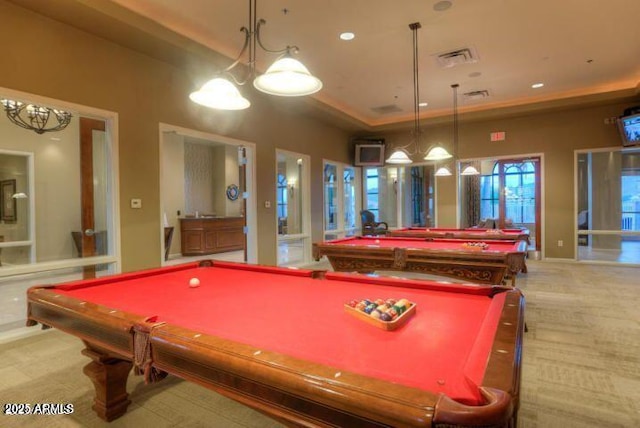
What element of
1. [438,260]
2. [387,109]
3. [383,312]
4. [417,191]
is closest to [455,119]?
[387,109]

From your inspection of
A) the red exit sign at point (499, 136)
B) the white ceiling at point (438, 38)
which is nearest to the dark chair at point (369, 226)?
the white ceiling at point (438, 38)

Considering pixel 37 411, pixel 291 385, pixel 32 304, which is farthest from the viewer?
pixel 37 411

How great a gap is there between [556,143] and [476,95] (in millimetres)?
2162

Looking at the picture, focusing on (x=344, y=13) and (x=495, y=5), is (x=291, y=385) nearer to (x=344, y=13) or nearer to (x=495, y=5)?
(x=344, y=13)

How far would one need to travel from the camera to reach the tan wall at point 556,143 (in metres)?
7.02

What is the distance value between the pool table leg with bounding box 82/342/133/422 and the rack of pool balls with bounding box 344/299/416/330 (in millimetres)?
1400

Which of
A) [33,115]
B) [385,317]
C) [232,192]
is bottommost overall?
[385,317]

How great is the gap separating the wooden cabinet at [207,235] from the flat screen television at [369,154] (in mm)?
3532

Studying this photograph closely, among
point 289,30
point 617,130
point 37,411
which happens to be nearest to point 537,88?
point 617,130

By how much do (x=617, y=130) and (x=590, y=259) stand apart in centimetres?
259

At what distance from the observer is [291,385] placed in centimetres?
96

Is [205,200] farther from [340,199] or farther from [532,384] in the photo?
[532,384]

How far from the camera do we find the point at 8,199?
555cm

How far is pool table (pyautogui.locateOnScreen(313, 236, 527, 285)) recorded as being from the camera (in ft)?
10.6
